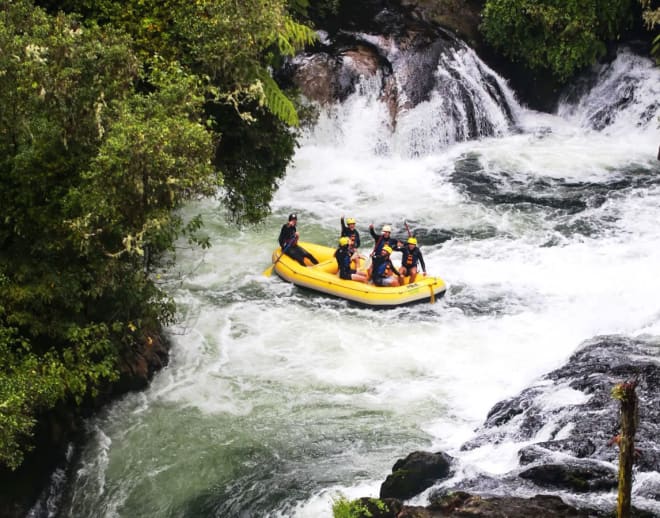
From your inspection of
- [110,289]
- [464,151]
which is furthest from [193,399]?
[464,151]

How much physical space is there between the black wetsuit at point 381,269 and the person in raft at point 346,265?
0.22 meters

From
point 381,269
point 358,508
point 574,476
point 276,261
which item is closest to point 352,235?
point 381,269

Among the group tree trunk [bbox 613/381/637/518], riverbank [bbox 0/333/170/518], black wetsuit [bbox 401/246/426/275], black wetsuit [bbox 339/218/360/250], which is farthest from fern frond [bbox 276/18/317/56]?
tree trunk [bbox 613/381/637/518]

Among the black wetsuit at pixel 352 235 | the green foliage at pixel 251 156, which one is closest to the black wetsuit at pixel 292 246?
the black wetsuit at pixel 352 235

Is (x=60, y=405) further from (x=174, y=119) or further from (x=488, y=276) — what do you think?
(x=488, y=276)

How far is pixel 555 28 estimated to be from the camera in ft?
69.3

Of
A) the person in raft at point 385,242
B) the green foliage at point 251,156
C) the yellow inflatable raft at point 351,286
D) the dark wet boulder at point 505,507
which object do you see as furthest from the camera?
the person in raft at point 385,242

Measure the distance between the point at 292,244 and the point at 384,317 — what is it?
2.30 m

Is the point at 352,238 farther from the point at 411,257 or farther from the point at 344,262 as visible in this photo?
the point at 411,257

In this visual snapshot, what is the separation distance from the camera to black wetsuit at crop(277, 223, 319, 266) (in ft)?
50.8

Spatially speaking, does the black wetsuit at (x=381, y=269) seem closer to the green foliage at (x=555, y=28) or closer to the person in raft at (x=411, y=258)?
the person in raft at (x=411, y=258)

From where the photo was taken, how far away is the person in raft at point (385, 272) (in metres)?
14.7

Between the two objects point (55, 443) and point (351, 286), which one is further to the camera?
point (351, 286)

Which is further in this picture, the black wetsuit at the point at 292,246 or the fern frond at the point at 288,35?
the black wetsuit at the point at 292,246
